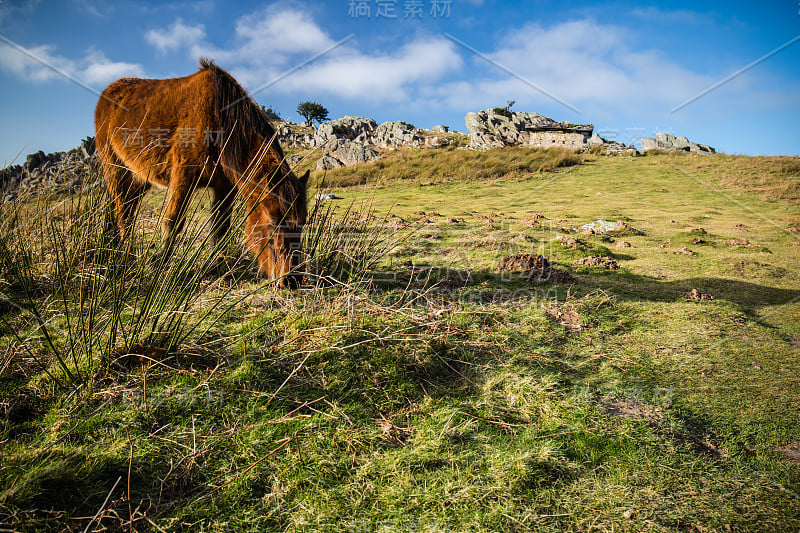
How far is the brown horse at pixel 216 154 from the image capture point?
126 inches

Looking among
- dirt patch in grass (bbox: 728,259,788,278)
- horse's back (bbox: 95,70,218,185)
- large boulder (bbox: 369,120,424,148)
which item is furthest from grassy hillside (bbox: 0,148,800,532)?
large boulder (bbox: 369,120,424,148)

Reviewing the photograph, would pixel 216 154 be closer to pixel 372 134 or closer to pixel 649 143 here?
pixel 372 134

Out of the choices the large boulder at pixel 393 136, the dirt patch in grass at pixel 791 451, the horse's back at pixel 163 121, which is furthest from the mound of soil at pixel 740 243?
the large boulder at pixel 393 136

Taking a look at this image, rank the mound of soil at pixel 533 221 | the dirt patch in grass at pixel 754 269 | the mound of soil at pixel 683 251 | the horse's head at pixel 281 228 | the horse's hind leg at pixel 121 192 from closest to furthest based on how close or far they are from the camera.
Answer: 1. the horse's hind leg at pixel 121 192
2. the horse's head at pixel 281 228
3. the dirt patch in grass at pixel 754 269
4. the mound of soil at pixel 683 251
5. the mound of soil at pixel 533 221

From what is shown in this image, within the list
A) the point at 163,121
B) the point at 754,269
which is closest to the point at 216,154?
the point at 163,121

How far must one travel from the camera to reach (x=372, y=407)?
2004 mm

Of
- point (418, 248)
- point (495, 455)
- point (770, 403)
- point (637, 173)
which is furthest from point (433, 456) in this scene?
point (637, 173)

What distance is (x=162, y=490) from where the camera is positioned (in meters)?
1.42

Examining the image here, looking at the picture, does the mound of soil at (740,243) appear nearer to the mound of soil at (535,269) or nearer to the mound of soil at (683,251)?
the mound of soil at (683,251)

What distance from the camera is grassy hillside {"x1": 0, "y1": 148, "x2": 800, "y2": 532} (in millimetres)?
1397

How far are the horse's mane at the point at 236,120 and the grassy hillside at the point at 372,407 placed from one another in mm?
1204

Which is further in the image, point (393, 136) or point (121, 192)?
point (393, 136)

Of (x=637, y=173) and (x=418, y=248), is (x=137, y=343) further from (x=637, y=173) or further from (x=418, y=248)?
(x=637, y=173)

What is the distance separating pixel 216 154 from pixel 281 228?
154 centimetres
